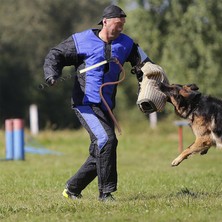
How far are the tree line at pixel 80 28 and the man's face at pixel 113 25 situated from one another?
62.5ft

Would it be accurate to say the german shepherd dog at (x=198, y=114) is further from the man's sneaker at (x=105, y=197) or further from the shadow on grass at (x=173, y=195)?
the man's sneaker at (x=105, y=197)

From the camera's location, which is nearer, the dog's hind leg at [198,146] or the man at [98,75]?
the man at [98,75]

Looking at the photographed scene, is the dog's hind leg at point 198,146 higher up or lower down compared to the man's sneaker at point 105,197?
higher up

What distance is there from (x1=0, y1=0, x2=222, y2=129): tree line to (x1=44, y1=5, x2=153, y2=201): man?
1905 cm

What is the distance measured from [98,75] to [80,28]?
47765 millimetres

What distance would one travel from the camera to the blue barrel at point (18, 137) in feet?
53.3

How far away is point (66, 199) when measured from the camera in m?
7.98

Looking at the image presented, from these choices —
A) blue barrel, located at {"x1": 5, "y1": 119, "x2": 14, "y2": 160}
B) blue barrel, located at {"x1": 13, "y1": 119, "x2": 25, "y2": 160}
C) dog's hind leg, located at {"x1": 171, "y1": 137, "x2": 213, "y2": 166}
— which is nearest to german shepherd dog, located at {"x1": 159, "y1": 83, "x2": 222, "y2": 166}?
dog's hind leg, located at {"x1": 171, "y1": 137, "x2": 213, "y2": 166}

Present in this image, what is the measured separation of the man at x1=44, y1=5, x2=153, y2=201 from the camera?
7.60 m

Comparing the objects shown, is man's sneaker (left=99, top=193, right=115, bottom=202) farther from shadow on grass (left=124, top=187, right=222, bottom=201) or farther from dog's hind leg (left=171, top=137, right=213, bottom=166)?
dog's hind leg (left=171, top=137, right=213, bottom=166)

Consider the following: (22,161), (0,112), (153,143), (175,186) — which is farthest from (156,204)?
(0,112)

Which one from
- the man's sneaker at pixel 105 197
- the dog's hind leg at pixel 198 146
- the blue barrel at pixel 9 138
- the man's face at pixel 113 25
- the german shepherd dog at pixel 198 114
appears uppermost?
the man's face at pixel 113 25

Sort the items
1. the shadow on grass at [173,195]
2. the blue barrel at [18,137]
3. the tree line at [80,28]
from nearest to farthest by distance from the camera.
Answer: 1. the shadow on grass at [173,195]
2. the blue barrel at [18,137]
3. the tree line at [80,28]

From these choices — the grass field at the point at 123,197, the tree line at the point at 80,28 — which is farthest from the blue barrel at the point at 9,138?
the tree line at the point at 80,28
